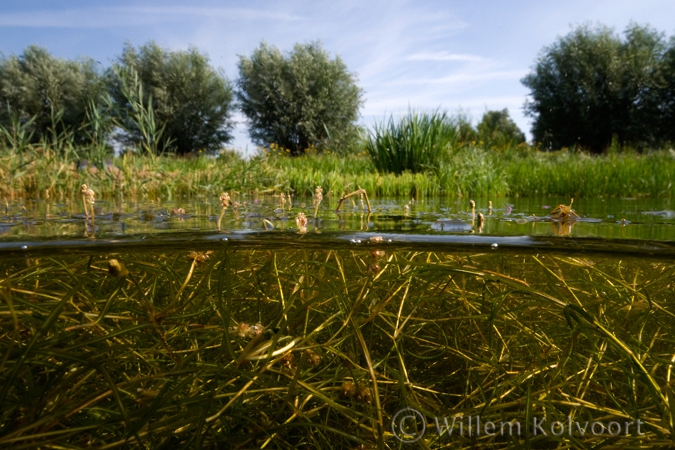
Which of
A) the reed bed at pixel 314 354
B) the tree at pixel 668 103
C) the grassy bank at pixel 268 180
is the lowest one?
the reed bed at pixel 314 354

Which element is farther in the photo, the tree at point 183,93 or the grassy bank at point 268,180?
the tree at point 183,93

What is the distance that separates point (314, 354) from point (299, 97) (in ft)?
97.4

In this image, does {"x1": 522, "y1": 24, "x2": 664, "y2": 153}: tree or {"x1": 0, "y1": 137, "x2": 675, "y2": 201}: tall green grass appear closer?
{"x1": 0, "y1": 137, "x2": 675, "y2": 201}: tall green grass

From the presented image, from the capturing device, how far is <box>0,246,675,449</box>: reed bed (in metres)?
1.30

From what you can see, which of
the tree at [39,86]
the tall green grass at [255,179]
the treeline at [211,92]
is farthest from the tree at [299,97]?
the tall green grass at [255,179]

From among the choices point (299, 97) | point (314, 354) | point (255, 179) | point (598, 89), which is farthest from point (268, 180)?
point (598, 89)

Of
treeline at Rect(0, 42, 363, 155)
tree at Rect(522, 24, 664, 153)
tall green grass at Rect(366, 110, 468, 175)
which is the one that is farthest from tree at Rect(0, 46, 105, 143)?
tree at Rect(522, 24, 664, 153)

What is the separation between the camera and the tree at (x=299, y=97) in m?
29.8

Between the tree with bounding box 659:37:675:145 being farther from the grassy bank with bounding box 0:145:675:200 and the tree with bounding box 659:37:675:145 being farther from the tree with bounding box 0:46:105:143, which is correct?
the tree with bounding box 0:46:105:143

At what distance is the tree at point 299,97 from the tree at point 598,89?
11986 mm

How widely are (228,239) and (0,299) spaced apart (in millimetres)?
787

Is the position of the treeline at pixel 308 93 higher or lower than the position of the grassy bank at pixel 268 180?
higher

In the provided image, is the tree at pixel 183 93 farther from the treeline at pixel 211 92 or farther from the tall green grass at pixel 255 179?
the tall green grass at pixel 255 179

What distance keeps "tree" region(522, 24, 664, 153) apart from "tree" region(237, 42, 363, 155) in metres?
12.0
